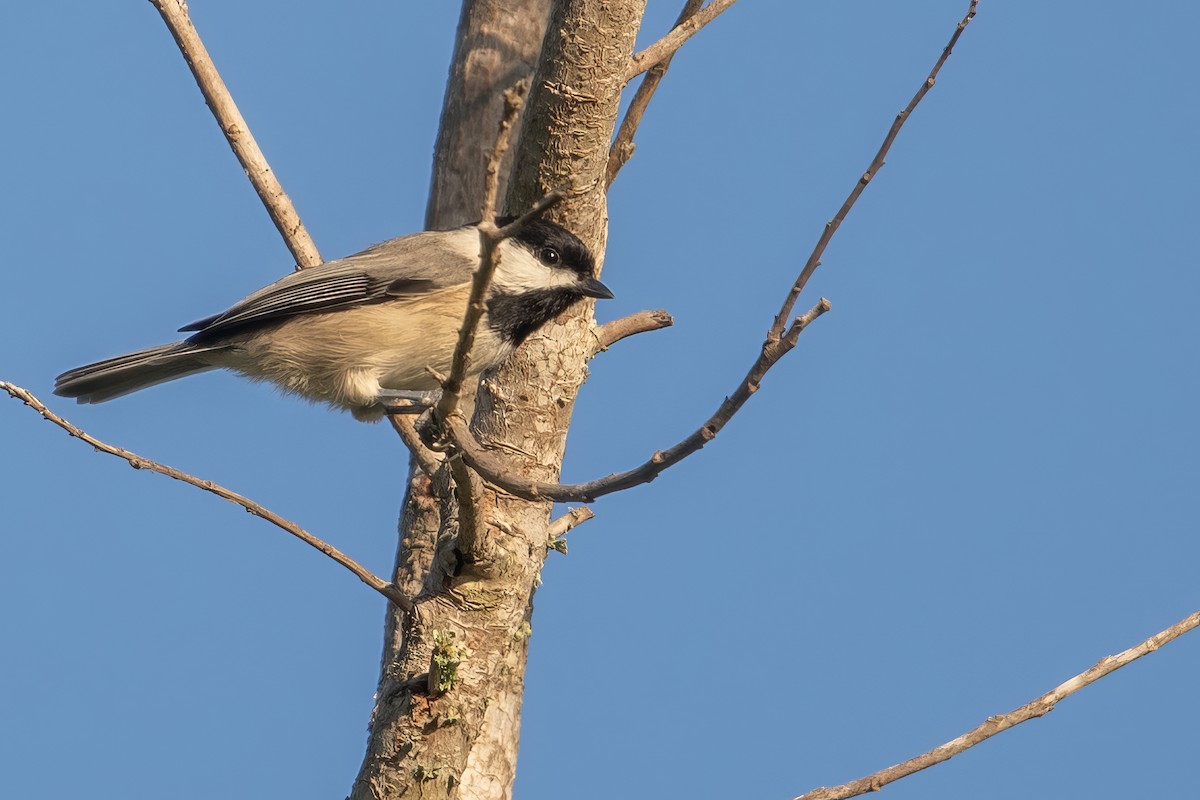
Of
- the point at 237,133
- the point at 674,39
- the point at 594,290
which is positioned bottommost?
the point at 594,290

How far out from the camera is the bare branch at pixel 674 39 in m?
5.07

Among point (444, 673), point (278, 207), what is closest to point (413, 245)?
point (278, 207)

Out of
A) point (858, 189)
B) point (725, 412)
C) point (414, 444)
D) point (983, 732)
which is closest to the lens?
point (725, 412)

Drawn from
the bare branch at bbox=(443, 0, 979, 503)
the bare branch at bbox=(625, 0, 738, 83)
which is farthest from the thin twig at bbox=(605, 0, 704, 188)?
the bare branch at bbox=(443, 0, 979, 503)

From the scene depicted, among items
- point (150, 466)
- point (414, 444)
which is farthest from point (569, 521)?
point (150, 466)

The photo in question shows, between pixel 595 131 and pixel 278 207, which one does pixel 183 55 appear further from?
pixel 595 131

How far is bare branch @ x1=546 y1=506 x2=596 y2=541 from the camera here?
489 cm

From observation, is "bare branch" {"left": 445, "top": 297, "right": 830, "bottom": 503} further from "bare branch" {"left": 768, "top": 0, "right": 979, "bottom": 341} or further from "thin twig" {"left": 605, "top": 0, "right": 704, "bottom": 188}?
"thin twig" {"left": 605, "top": 0, "right": 704, "bottom": 188}

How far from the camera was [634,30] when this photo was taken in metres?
4.65

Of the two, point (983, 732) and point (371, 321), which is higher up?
point (371, 321)

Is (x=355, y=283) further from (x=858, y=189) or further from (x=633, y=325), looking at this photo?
(x=858, y=189)

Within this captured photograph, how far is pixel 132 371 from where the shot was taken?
215 inches

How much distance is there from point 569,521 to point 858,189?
7.63 ft

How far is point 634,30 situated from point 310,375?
2.07m
